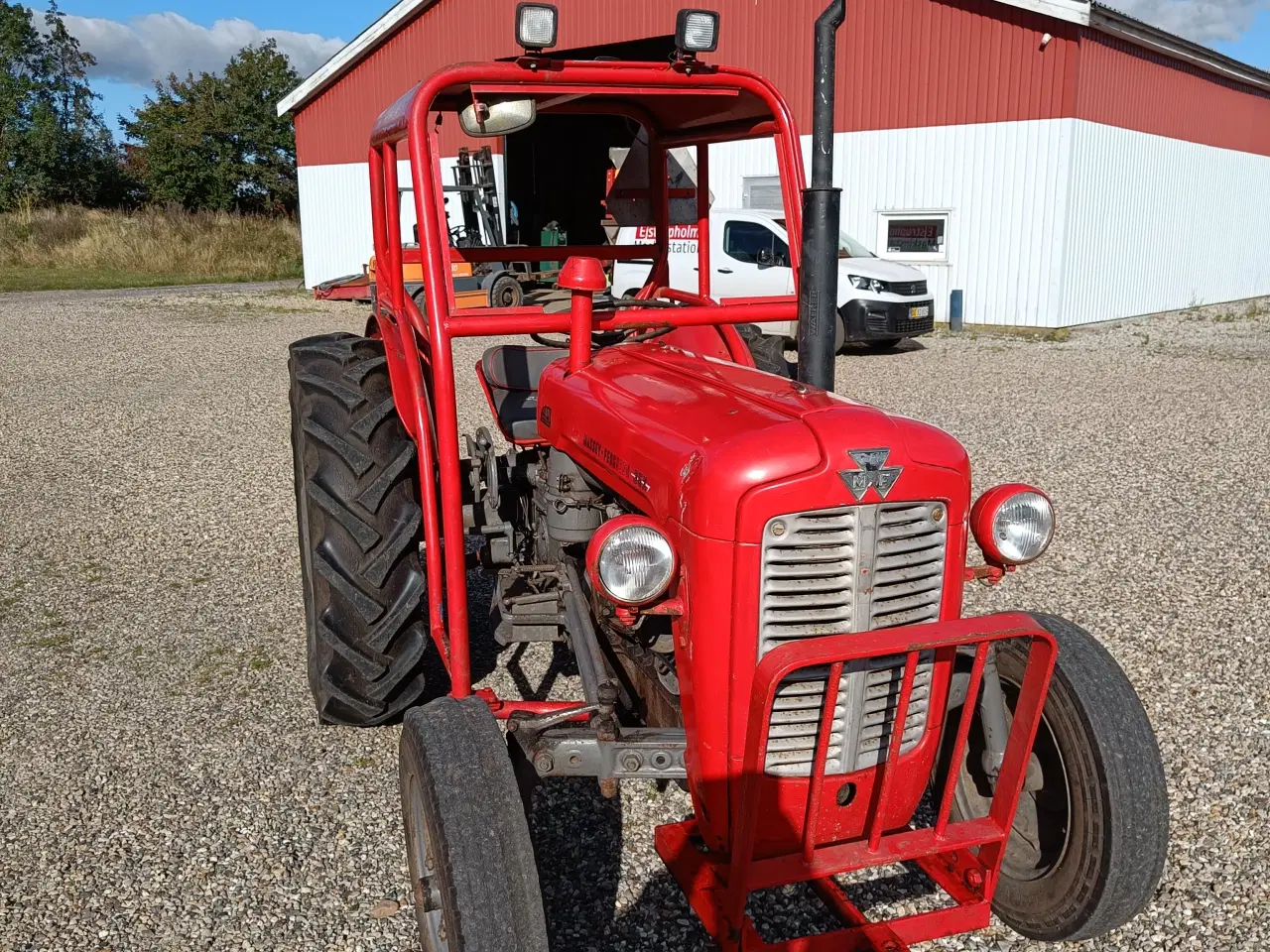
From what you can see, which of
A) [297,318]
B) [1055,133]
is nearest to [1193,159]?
[1055,133]

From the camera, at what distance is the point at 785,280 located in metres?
12.3

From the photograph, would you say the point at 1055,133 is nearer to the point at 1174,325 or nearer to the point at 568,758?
the point at 1174,325

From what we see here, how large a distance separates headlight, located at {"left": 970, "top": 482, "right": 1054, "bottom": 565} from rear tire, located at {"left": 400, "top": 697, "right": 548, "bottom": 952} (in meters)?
1.16

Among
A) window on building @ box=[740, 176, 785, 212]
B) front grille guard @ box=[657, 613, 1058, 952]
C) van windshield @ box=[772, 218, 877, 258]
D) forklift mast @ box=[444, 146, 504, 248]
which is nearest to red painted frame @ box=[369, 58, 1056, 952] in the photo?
front grille guard @ box=[657, 613, 1058, 952]

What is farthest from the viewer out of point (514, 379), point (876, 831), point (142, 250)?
point (142, 250)

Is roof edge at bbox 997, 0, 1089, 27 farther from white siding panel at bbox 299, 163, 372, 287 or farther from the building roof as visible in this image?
white siding panel at bbox 299, 163, 372, 287

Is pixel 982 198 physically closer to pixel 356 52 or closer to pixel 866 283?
pixel 866 283

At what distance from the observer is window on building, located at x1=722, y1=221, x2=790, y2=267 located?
12.4 m

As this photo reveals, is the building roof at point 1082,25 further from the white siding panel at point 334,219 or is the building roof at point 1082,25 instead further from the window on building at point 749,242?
the window on building at point 749,242

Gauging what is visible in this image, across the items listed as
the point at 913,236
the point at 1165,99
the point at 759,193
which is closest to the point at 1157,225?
the point at 1165,99

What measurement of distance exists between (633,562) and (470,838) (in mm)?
609

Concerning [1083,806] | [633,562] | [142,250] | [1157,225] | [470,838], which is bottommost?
[1083,806]

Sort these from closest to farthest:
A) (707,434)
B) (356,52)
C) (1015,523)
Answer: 1. (707,434)
2. (1015,523)
3. (356,52)

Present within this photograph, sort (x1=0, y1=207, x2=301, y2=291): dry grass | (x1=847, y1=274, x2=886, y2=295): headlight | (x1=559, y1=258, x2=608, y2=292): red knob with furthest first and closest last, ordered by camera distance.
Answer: (x1=0, y1=207, x2=301, y2=291): dry grass, (x1=847, y1=274, x2=886, y2=295): headlight, (x1=559, y1=258, x2=608, y2=292): red knob
